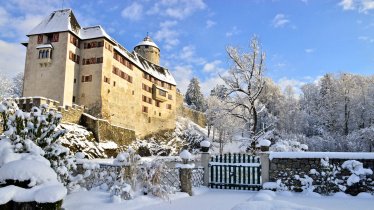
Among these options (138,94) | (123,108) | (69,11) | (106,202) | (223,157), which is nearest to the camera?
(106,202)

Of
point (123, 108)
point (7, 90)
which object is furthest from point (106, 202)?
point (7, 90)

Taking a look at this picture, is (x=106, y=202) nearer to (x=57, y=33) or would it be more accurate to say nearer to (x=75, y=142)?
(x=75, y=142)

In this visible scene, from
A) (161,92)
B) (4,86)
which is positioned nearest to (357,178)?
(161,92)

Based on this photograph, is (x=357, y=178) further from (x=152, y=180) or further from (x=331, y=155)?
(x=152, y=180)

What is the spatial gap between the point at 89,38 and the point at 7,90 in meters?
20.3

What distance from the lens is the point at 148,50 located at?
55688 mm

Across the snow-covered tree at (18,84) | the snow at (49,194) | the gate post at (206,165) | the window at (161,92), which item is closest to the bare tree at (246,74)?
the gate post at (206,165)

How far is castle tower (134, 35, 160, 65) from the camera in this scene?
55.5m

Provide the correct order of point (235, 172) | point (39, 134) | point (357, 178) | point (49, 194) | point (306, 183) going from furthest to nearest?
point (235, 172) < point (306, 183) < point (357, 178) < point (39, 134) < point (49, 194)

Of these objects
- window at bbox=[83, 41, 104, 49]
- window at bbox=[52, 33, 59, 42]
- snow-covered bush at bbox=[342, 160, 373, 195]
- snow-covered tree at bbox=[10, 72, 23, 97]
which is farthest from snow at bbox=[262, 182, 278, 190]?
snow-covered tree at bbox=[10, 72, 23, 97]

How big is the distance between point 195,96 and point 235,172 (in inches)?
2508

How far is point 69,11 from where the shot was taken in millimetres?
34500

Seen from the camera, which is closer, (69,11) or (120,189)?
(120,189)

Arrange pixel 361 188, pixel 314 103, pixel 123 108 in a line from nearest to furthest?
pixel 361 188, pixel 123 108, pixel 314 103
